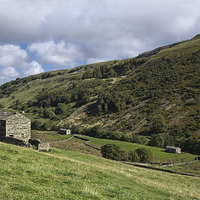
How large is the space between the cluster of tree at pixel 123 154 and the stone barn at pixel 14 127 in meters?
15.9

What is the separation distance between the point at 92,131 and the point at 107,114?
18.3 metres

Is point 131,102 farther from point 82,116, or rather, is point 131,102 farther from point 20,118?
point 20,118

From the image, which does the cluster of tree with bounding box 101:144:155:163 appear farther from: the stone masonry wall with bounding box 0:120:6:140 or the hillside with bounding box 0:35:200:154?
the hillside with bounding box 0:35:200:154

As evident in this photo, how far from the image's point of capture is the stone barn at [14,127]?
27469 mm

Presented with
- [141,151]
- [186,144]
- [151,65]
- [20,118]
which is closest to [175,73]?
[151,65]

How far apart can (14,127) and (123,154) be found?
71.4ft

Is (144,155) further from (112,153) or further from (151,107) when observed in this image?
(151,107)

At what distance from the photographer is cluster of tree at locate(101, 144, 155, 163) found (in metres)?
35.8

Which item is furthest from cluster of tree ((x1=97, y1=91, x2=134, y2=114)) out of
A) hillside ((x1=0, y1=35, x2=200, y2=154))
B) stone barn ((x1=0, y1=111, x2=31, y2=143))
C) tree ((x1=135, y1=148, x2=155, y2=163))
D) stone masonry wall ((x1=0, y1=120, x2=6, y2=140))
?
stone masonry wall ((x1=0, y1=120, x2=6, y2=140))

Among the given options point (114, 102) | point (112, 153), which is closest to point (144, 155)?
point (112, 153)

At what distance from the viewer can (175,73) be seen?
10556 centimetres

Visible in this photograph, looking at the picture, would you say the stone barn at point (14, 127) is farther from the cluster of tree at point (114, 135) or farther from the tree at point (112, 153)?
the cluster of tree at point (114, 135)

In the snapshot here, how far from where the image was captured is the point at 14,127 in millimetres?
28391

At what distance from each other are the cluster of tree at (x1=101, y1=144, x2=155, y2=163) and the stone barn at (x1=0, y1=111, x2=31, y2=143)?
626 inches
